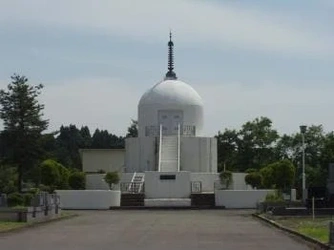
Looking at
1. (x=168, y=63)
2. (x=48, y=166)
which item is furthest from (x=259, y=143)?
(x=48, y=166)

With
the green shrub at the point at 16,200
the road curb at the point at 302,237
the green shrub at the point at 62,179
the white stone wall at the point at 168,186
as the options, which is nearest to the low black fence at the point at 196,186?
the white stone wall at the point at 168,186

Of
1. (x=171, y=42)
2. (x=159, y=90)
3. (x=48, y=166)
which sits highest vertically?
(x=171, y=42)

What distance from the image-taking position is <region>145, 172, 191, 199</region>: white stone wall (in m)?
58.9

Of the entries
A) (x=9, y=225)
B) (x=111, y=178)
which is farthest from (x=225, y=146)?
(x=9, y=225)

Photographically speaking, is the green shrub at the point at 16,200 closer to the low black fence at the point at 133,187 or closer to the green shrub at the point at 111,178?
the green shrub at the point at 111,178

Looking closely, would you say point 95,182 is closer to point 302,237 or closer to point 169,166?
point 169,166

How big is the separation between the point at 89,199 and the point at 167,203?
5546mm

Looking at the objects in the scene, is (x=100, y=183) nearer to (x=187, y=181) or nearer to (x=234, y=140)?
(x=187, y=181)

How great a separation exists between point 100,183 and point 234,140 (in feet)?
78.4

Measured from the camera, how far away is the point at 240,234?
25516 millimetres

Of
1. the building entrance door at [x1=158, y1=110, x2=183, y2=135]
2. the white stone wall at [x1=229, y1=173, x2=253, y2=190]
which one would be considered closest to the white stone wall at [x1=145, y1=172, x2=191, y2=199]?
the white stone wall at [x1=229, y1=173, x2=253, y2=190]

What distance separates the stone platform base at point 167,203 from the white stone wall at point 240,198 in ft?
7.28

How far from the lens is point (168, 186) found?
59406 millimetres

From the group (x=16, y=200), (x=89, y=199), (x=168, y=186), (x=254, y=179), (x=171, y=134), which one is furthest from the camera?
(x=171, y=134)
